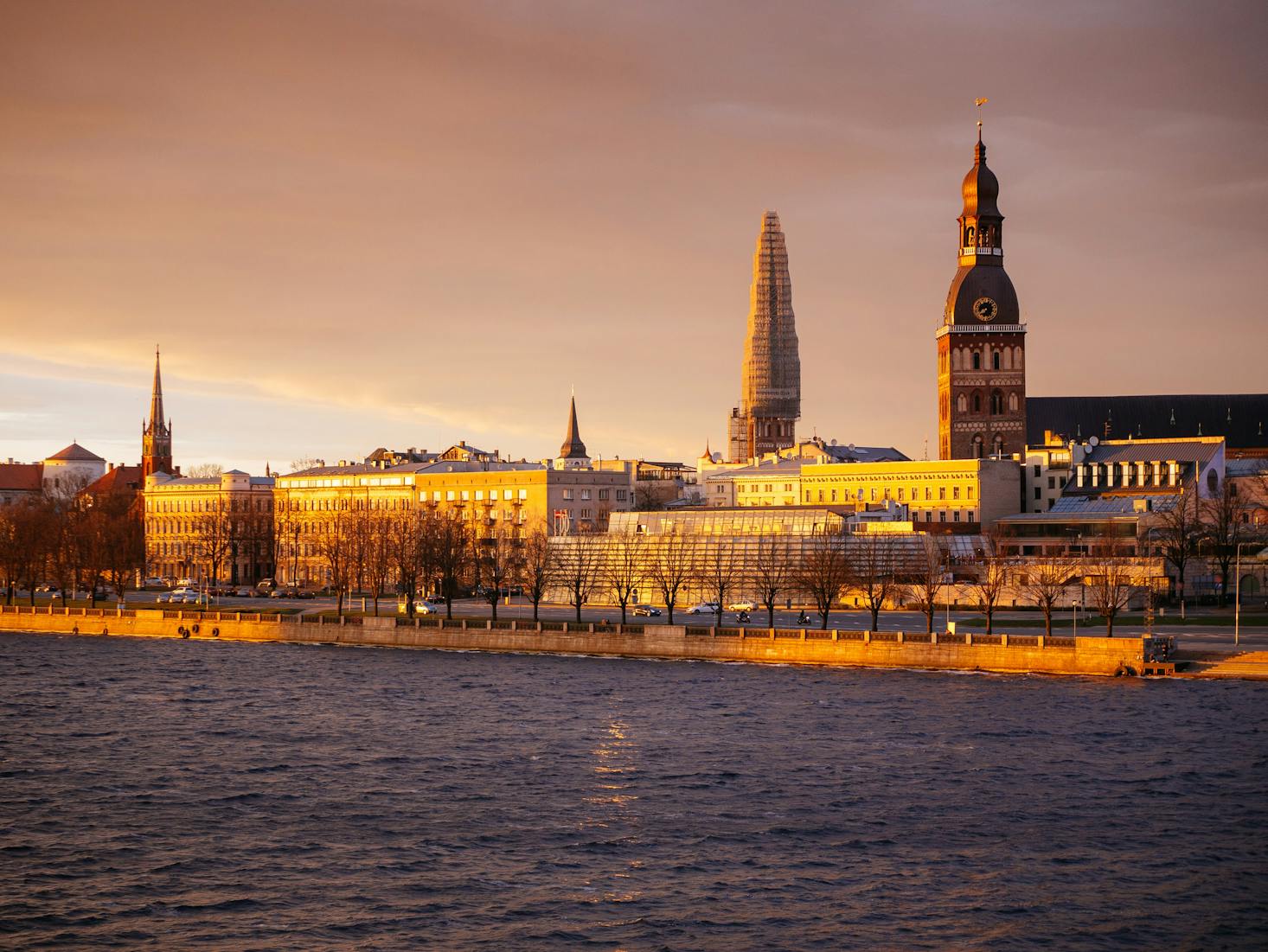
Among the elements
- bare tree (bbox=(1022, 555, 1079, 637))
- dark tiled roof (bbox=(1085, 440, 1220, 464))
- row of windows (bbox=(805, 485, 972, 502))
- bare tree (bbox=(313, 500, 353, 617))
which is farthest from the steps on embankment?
dark tiled roof (bbox=(1085, 440, 1220, 464))

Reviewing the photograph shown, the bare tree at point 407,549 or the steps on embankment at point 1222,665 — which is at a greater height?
the bare tree at point 407,549

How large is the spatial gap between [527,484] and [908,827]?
125 m

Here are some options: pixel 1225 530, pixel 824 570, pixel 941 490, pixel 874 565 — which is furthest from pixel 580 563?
pixel 1225 530

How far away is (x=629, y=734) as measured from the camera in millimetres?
70125

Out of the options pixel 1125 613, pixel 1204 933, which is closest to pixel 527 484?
pixel 1125 613

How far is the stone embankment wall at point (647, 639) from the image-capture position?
3506 inches

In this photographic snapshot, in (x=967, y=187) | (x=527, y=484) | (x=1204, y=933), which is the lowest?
(x=1204, y=933)

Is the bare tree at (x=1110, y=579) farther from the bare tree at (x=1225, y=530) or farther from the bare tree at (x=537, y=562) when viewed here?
the bare tree at (x=537, y=562)

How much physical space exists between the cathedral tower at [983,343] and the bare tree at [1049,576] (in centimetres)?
5007

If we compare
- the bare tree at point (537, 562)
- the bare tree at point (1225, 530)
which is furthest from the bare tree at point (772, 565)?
the bare tree at point (1225, 530)

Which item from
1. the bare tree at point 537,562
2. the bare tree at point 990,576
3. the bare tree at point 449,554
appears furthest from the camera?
the bare tree at point 537,562

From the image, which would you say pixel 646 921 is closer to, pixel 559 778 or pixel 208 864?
pixel 208 864

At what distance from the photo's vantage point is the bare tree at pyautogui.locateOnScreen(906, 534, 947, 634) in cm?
12219

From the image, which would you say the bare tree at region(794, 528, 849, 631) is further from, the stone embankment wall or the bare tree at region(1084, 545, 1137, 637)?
the bare tree at region(1084, 545, 1137, 637)
